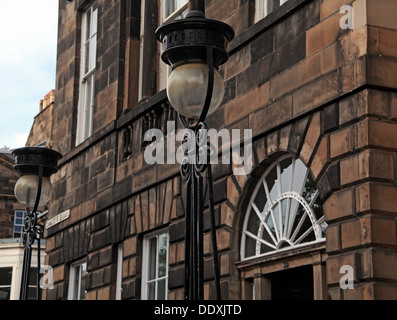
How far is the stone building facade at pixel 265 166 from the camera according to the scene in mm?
8070

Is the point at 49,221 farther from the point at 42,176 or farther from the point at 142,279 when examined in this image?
the point at 42,176

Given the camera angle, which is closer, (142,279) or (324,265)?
(324,265)

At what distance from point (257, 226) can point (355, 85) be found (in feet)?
8.14

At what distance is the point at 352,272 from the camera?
26.0ft

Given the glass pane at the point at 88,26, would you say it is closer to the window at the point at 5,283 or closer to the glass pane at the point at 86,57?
the glass pane at the point at 86,57

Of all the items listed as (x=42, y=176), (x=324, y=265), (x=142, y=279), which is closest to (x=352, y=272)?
(x=324, y=265)

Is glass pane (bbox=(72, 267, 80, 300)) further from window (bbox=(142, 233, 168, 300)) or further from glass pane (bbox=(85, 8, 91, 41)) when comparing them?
glass pane (bbox=(85, 8, 91, 41))

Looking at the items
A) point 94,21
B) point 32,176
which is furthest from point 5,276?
point 32,176

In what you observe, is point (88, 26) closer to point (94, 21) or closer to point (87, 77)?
point (94, 21)

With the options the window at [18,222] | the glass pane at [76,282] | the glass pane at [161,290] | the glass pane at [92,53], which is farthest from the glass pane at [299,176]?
the window at [18,222]

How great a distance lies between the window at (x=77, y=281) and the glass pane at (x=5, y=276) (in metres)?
17.3

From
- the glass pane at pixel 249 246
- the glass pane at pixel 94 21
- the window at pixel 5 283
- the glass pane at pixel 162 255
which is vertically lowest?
the glass pane at pixel 249 246
